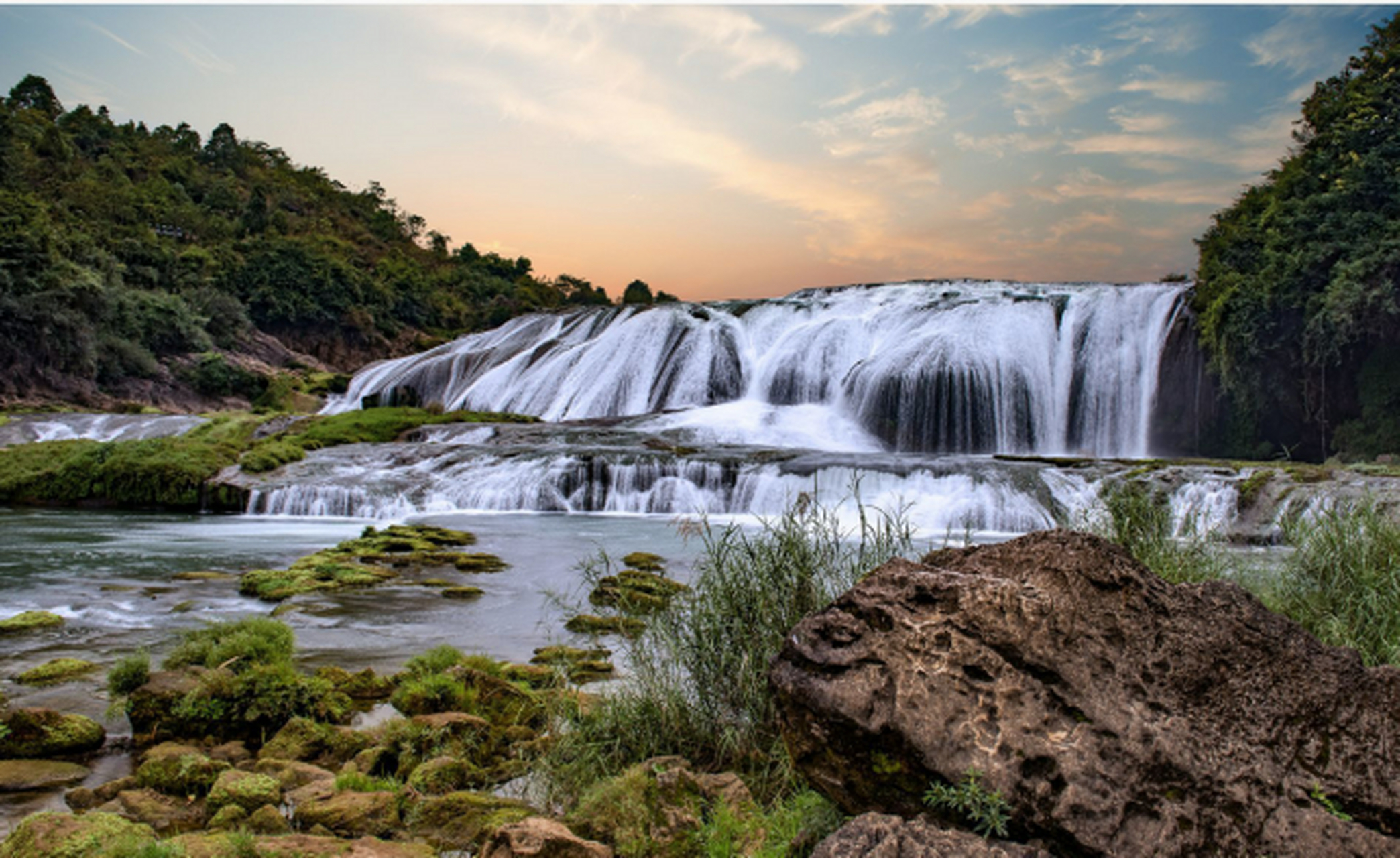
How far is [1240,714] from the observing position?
2506 millimetres

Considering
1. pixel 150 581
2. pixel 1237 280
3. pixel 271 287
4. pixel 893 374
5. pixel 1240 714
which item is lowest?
pixel 150 581

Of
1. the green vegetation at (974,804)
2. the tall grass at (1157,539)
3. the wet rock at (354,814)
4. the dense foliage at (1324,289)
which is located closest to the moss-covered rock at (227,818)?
the wet rock at (354,814)

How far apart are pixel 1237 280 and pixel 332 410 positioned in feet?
129

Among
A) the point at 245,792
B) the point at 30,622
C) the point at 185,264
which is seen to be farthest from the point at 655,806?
the point at 185,264

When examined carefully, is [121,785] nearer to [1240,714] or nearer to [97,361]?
[1240,714]

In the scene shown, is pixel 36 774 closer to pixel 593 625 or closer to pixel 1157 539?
pixel 593 625

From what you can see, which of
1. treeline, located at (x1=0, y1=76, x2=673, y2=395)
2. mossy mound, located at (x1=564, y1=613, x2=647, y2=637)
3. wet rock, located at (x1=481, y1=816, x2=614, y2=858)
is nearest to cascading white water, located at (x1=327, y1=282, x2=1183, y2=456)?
treeline, located at (x1=0, y1=76, x2=673, y2=395)

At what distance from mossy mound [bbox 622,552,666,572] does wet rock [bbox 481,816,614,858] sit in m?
7.14

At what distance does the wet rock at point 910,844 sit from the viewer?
2328mm

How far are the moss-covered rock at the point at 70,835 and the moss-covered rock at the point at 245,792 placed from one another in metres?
0.47

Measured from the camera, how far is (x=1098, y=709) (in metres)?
2.51

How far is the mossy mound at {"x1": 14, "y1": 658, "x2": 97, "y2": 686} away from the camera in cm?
630

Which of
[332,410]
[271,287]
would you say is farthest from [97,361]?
[271,287]

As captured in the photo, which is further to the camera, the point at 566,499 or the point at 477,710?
the point at 566,499
